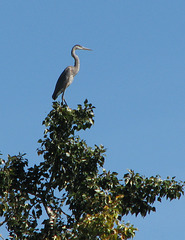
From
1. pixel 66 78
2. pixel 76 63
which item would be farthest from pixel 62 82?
pixel 76 63

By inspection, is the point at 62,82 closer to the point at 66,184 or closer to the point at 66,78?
the point at 66,78

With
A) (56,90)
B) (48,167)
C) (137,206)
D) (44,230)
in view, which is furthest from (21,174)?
(56,90)

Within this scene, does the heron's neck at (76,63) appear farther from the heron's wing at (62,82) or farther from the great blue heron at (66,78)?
the heron's wing at (62,82)

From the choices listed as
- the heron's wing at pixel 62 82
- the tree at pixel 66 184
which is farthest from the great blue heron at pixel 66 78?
the tree at pixel 66 184

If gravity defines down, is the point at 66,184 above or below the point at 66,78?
below

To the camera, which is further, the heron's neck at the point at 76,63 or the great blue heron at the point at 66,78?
the heron's neck at the point at 76,63

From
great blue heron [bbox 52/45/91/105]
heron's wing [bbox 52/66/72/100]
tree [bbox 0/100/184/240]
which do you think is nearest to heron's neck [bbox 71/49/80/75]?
great blue heron [bbox 52/45/91/105]

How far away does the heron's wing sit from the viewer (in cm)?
1750

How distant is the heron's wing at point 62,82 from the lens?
1750 centimetres

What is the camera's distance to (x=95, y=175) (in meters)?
12.6

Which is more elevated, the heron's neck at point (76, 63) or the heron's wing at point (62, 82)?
the heron's neck at point (76, 63)

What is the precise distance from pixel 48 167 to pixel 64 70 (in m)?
5.80

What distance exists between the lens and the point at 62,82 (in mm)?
17641

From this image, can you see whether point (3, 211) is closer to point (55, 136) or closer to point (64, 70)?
point (55, 136)
